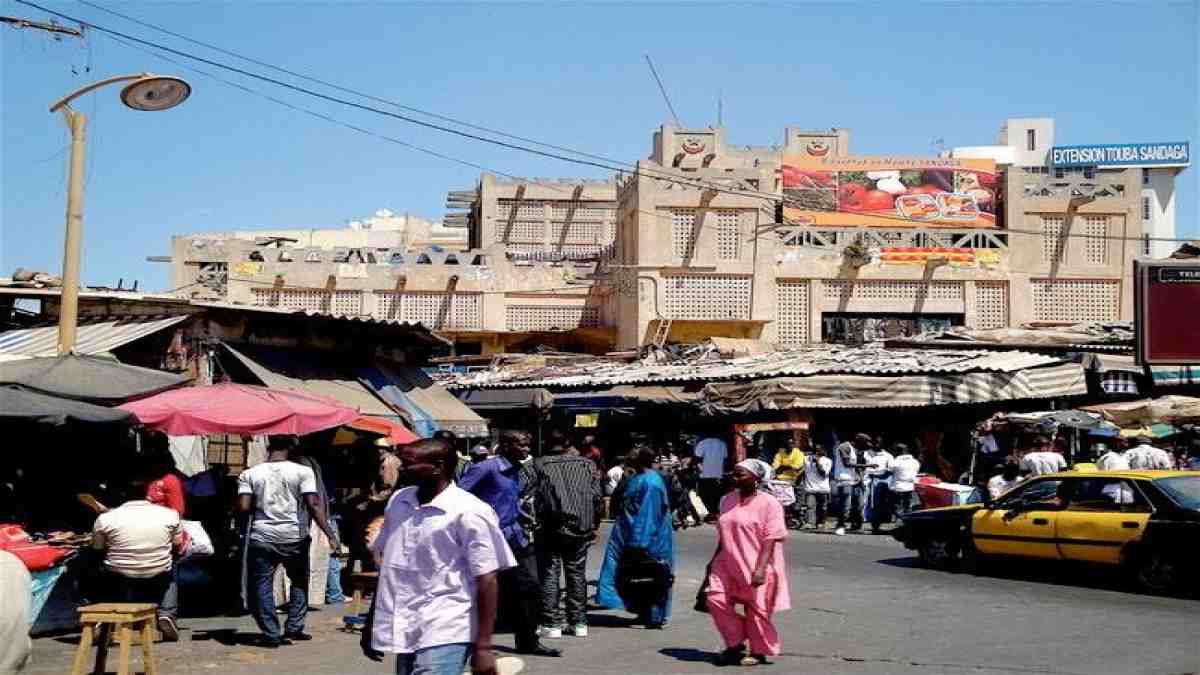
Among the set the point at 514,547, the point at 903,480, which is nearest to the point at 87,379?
the point at 514,547

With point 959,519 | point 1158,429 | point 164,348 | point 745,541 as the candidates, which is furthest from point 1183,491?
point 164,348

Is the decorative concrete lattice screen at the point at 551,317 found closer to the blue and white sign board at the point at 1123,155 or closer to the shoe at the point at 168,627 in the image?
the shoe at the point at 168,627

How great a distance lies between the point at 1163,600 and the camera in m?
12.5

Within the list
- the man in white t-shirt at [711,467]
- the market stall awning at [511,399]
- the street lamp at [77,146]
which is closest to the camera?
the street lamp at [77,146]

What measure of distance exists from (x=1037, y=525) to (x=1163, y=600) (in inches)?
71.8

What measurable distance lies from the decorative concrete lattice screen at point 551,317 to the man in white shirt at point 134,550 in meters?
31.0

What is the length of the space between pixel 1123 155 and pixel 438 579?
8238 cm

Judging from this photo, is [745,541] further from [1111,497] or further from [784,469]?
[784,469]

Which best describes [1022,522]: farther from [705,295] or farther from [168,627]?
[705,295]

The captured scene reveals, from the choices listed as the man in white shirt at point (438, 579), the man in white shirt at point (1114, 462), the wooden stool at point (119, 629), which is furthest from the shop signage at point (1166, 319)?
the man in white shirt at point (438, 579)

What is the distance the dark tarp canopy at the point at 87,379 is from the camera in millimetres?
10930

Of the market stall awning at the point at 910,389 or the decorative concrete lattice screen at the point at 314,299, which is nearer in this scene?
the market stall awning at the point at 910,389

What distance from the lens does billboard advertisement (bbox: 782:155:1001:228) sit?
44812 mm

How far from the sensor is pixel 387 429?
14977 millimetres
